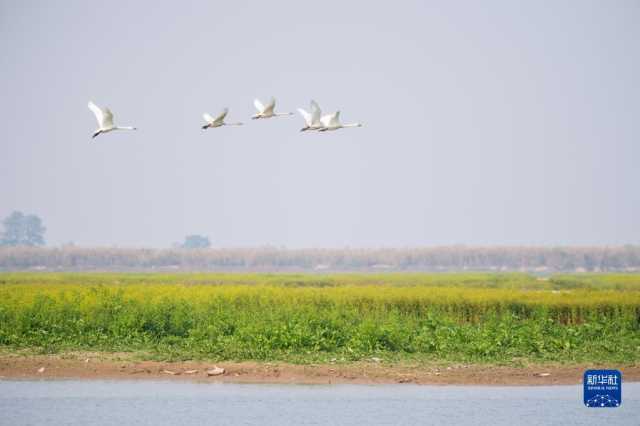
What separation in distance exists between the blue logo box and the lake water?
0.18m

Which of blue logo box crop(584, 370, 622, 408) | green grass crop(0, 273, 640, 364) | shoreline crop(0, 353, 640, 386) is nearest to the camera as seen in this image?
blue logo box crop(584, 370, 622, 408)

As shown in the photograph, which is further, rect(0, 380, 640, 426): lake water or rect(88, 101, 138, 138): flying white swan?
rect(88, 101, 138, 138): flying white swan

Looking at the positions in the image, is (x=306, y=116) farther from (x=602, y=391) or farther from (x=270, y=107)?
(x=602, y=391)

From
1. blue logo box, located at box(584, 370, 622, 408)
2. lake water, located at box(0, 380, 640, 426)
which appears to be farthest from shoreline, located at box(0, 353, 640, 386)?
blue logo box, located at box(584, 370, 622, 408)

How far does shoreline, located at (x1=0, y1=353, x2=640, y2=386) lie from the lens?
18.7 m

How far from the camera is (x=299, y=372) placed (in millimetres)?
18875

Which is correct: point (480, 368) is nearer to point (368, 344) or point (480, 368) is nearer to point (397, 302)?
point (368, 344)

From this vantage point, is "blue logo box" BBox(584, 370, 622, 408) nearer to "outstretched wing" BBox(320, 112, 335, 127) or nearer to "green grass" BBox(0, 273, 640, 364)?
"green grass" BBox(0, 273, 640, 364)

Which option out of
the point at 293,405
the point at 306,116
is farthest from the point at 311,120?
the point at 293,405

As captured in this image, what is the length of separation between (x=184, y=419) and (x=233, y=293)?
12.6m

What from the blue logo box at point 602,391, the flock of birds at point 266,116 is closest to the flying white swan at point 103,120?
the flock of birds at point 266,116

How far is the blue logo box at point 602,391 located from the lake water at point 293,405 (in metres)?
0.18

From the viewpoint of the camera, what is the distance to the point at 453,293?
1151 inches

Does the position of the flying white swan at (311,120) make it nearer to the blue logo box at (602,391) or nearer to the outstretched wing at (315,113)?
the outstretched wing at (315,113)
